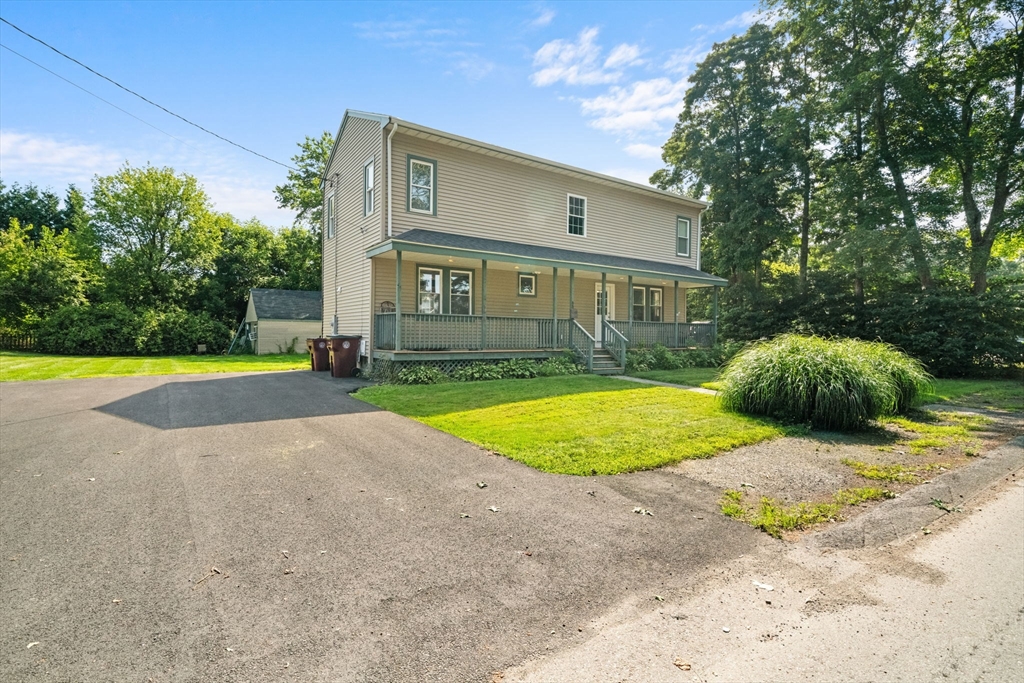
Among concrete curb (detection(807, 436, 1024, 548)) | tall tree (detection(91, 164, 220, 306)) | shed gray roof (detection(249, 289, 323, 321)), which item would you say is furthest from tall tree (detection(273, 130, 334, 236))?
concrete curb (detection(807, 436, 1024, 548))

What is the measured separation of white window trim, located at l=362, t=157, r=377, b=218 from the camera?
546 inches

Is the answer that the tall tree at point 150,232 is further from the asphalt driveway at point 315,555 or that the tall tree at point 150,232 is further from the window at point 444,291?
the asphalt driveway at point 315,555

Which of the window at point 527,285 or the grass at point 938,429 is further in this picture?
the window at point 527,285

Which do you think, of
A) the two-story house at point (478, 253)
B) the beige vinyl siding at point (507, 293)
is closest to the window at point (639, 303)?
the two-story house at point (478, 253)

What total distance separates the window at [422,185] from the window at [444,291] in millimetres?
1794

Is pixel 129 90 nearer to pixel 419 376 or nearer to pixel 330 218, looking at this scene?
pixel 330 218

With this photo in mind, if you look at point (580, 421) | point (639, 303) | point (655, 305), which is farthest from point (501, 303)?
point (580, 421)

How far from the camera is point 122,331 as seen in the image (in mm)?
23188

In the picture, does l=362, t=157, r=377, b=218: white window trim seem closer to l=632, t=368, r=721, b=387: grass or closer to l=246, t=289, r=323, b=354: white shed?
l=632, t=368, r=721, b=387: grass

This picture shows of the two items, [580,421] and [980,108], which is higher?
[980,108]

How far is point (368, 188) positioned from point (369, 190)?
0.42 feet

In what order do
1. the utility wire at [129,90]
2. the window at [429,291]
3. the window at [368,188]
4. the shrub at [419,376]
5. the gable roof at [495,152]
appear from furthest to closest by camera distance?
the window at [429,291], the window at [368,188], the gable roof at [495,152], the shrub at [419,376], the utility wire at [129,90]

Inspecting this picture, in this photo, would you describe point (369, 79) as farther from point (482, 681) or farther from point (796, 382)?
point (482, 681)

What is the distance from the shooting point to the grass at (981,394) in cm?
966
